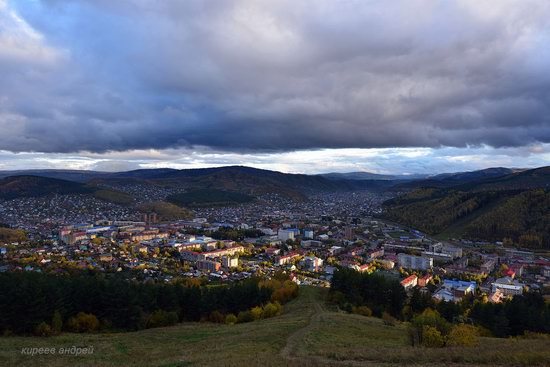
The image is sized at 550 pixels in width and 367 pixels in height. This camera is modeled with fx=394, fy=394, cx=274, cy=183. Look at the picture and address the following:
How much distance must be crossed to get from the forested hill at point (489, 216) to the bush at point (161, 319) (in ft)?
267

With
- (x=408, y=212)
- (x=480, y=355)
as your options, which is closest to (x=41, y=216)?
(x=408, y=212)

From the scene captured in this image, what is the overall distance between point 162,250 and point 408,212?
86.4m

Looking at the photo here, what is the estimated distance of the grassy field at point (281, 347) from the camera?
13930 mm

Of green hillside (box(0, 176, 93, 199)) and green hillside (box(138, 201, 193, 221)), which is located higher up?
green hillside (box(0, 176, 93, 199))

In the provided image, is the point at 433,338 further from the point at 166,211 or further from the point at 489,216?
the point at 166,211

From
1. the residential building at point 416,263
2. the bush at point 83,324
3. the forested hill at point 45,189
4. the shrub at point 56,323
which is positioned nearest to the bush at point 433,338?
the bush at point 83,324

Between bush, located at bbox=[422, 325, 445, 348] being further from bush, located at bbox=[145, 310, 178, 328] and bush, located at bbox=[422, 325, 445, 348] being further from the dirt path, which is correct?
bush, located at bbox=[145, 310, 178, 328]

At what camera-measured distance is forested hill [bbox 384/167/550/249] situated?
292 ft

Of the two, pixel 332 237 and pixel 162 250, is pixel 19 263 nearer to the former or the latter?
pixel 162 250

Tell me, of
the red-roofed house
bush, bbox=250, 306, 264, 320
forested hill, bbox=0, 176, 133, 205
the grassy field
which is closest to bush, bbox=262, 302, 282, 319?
bush, bbox=250, 306, 264, 320

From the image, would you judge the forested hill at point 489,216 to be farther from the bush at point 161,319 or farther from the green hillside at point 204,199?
the bush at point 161,319

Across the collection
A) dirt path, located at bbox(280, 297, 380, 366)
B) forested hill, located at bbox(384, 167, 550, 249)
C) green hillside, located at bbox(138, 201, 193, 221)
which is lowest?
green hillside, located at bbox(138, 201, 193, 221)

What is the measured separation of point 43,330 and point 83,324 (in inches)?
96.7

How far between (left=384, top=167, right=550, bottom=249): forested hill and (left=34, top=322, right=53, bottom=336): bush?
291 feet
